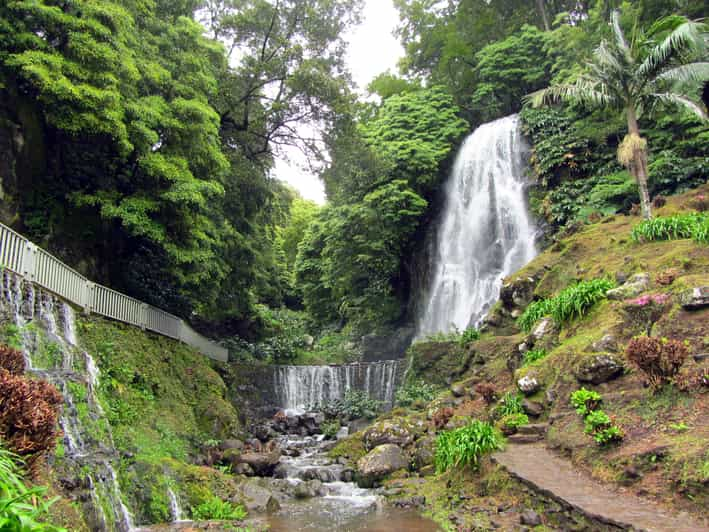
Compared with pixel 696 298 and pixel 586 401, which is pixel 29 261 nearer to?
pixel 586 401

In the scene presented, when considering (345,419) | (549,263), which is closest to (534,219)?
(549,263)

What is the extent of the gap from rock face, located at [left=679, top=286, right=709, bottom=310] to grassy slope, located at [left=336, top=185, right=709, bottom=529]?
13 cm

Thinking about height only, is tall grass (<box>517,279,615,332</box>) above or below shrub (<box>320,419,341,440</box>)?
above

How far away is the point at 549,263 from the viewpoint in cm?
1521

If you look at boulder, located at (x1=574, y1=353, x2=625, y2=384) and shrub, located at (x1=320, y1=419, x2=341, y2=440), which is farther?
shrub, located at (x1=320, y1=419, x2=341, y2=440)

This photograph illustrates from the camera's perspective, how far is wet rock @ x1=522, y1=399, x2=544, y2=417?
9.49 metres

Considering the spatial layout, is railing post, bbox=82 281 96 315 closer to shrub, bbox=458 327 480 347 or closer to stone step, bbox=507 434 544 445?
stone step, bbox=507 434 544 445

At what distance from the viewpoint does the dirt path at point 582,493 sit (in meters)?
5.17

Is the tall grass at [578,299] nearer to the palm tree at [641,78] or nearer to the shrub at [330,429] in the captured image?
the palm tree at [641,78]

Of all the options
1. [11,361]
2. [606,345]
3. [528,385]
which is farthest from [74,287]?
[606,345]

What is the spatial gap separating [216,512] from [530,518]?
5.03m

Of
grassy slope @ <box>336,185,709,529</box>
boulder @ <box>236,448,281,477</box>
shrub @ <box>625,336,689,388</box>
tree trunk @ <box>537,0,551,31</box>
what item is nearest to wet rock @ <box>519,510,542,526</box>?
grassy slope @ <box>336,185,709,529</box>

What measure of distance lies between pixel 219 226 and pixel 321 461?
8.29 metres

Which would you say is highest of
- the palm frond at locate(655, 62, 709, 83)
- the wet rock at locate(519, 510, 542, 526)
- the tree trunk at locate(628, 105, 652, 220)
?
the palm frond at locate(655, 62, 709, 83)
